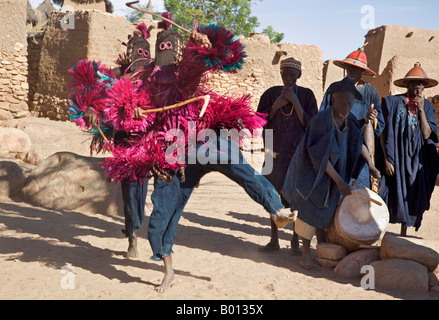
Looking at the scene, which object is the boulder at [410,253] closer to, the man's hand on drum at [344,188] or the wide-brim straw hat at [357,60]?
the man's hand on drum at [344,188]

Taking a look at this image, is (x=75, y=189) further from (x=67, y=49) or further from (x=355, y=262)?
(x=67, y=49)

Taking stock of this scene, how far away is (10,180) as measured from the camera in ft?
22.8

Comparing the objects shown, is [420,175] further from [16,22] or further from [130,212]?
[16,22]

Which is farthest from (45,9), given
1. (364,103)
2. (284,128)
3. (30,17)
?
(364,103)

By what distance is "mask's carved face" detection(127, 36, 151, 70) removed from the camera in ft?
14.0

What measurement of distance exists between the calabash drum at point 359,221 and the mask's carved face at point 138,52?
2288mm

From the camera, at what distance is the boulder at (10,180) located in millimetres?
6855

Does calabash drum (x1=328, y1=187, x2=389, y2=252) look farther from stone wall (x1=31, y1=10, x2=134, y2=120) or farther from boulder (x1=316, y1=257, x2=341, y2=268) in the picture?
stone wall (x1=31, y1=10, x2=134, y2=120)

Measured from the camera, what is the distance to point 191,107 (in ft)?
12.0

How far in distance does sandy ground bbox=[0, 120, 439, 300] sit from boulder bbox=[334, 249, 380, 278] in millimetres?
109

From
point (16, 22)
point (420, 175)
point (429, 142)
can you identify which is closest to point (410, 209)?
point (420, 175)

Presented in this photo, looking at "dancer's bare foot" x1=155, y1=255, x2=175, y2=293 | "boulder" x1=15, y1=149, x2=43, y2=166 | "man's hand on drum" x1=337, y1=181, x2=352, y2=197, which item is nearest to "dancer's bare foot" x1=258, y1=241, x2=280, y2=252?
"man's hand on drum" x1=337, y1=181, x2=352, y2=197

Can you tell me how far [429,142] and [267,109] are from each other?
7.84 feet

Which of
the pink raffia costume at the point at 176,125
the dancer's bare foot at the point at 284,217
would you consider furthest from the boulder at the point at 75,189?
the dancer's bare foot at the point at 284,217
